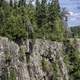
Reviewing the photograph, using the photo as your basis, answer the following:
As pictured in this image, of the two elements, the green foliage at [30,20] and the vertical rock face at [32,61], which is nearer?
the vertical rock face at [32,61]

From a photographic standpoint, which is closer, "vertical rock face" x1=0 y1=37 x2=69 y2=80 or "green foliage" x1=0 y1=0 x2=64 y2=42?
"vertical rock face" x1=0 y1=37 x2=69 y2=80

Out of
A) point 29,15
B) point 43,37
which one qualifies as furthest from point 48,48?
point 29,15

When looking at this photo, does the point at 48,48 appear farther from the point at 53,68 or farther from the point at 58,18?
the point at 58,18

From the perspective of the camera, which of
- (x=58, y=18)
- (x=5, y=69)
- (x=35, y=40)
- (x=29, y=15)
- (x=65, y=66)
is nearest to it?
(x=5, y=69)

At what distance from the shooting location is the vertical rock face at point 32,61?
2394 cm

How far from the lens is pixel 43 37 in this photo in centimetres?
3053

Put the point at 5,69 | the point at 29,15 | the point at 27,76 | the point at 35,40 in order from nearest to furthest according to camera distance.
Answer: the point at 5,69 → the point at 27,76 → the point at 35,40 → the point at 29,15

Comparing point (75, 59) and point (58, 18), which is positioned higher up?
point (58, 18)

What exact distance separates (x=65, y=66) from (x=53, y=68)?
2.67 meters

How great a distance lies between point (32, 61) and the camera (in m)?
27.4

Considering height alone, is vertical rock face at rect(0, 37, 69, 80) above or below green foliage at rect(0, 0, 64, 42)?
below

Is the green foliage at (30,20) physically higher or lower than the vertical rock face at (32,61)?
higher

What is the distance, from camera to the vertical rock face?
23.9m

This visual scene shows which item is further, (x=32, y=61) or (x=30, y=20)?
(x=30, y=20)
